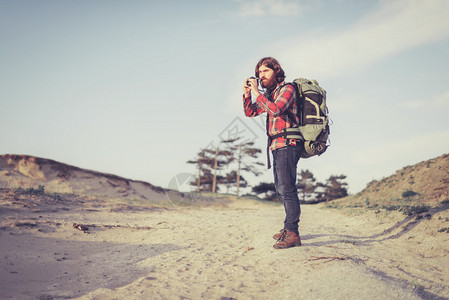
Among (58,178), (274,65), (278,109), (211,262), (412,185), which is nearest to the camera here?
(278,109)

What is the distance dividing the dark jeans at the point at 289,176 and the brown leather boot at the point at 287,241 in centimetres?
10

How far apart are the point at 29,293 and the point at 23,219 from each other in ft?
12.9

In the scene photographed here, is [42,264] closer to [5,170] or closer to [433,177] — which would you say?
[5,170]

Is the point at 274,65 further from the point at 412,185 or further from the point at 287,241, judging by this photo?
the point at 412,185

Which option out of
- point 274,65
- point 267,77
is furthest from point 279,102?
point 274,65

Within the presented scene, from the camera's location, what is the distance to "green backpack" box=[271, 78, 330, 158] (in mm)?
3873

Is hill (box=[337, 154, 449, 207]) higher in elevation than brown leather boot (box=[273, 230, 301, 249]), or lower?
higher

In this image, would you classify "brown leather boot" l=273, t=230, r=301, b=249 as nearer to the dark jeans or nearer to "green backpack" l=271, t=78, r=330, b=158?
the dark jeans

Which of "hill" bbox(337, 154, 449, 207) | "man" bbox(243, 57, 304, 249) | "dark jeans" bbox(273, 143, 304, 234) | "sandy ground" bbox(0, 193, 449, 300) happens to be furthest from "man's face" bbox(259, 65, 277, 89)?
"hill" bbox(337, 154, 449, 207)

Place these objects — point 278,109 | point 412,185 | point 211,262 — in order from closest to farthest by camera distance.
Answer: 1. point 278,109
2. point 211,262
3. point 412,185

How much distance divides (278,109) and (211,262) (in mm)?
2259

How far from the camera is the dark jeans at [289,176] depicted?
13.3 feet

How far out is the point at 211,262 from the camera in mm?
3990

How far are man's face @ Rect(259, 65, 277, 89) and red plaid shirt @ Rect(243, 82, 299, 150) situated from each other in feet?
0.35
